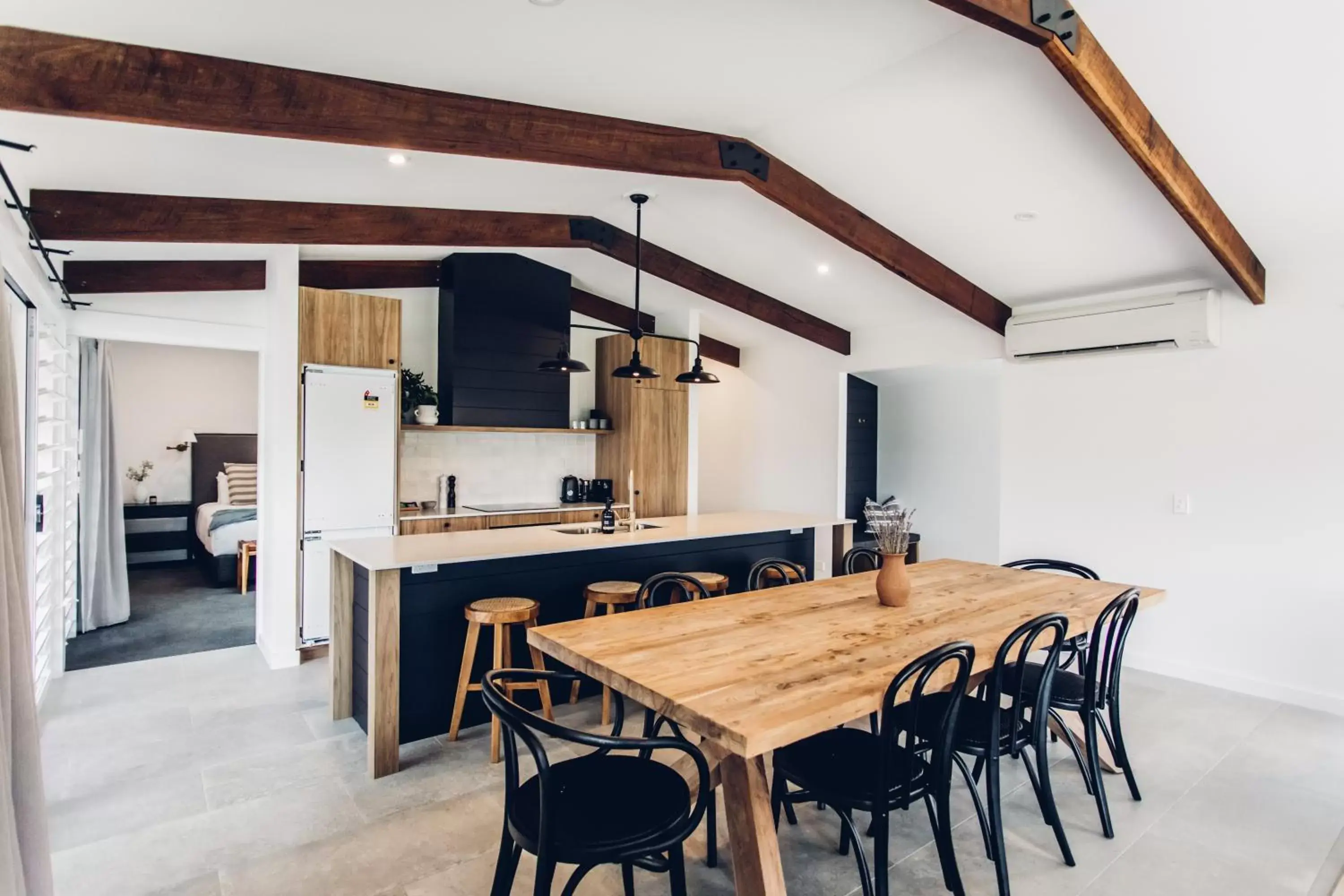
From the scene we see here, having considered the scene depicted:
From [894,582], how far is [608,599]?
1396mm

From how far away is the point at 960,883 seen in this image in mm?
2135

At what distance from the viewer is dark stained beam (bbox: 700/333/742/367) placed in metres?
7.22

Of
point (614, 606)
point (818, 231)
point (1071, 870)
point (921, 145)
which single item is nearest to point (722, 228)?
point (818, 231)

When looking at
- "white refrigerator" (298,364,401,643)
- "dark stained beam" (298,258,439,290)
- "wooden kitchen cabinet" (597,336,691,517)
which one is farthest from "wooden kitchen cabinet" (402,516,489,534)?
"dark stained beam" (298,258,439,290)

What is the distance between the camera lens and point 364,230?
4215 mm

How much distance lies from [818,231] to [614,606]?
2661 millimetres

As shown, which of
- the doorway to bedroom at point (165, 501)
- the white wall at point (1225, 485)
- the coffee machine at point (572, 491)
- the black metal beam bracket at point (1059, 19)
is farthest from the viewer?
the coffee machine at point (572, 491)

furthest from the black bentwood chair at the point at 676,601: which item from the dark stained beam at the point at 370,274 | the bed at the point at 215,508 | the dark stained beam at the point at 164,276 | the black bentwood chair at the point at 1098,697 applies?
the bed at the point at 215,508

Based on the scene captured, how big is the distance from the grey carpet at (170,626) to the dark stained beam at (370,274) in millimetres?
2532

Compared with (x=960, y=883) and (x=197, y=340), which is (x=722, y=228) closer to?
(x=197, y=340)

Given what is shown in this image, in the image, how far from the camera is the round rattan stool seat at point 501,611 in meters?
3.16

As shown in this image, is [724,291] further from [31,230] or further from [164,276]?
[31,230]

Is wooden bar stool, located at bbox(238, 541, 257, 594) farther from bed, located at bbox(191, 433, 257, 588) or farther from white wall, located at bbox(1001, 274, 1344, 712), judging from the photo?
white wall, located at bbox(1001, 274, 1344, 712)

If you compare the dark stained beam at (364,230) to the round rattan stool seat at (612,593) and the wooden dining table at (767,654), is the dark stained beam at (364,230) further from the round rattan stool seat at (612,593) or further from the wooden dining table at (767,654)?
the wooden dining table at (767,654)
